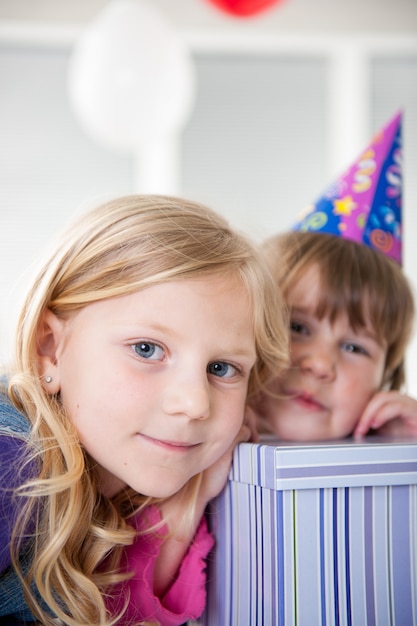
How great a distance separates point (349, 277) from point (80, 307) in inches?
19.5

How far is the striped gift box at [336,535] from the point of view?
0.73 meters

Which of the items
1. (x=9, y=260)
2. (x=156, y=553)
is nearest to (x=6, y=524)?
(x=156, y=553)

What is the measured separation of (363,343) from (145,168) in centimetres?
246

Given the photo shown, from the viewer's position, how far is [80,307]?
0.84 m

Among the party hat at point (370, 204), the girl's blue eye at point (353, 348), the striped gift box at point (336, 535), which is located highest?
the party hat at point (370, 204)

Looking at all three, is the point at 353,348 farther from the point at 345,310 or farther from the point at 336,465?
the point at 336,465

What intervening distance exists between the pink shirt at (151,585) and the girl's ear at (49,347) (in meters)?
0.20

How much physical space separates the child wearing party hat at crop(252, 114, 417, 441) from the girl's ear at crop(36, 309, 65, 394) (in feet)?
1.15

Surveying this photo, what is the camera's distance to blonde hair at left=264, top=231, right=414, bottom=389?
3.79 ft

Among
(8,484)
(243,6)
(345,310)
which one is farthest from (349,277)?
(243,6)

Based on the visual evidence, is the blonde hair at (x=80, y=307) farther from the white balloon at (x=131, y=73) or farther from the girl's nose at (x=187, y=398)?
the white balloon at (x=131, y=73)

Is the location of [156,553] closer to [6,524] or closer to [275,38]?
[6,524]

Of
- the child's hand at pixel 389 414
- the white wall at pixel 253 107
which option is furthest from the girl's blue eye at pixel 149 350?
the white wall at pixel 253 107

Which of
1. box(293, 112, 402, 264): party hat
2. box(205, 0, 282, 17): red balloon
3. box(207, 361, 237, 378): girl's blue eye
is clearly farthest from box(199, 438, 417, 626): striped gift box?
box(205, 0, 282, 17): red balloon
